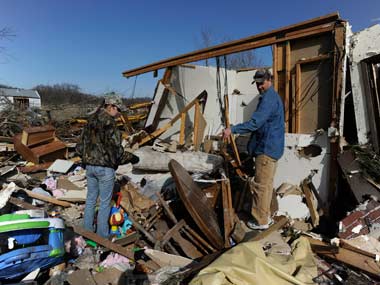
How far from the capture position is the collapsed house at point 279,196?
3059mm

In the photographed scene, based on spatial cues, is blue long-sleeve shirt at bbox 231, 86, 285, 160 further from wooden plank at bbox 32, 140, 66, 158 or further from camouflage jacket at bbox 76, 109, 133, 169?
wooden plank at bbox 32, 140, 66, 158

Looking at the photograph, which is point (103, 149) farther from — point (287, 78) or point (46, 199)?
point (287, 78)

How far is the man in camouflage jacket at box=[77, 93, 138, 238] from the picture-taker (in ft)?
12.1

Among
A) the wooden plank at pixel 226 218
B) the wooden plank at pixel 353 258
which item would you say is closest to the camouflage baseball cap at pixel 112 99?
the wooden plank at pixel 226 218

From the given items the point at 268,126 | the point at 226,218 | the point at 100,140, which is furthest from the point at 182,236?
the point at 268,126

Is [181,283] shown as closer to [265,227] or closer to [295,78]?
[265,227]

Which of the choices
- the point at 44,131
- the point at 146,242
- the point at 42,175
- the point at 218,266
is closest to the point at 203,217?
the point at 146,242

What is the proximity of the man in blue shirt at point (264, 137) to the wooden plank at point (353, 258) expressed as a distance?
78 centimetres

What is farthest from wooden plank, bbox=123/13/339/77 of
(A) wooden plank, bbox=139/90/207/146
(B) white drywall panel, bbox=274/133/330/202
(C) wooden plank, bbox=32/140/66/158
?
(C) wooden plank, bbox=32/140/66/158

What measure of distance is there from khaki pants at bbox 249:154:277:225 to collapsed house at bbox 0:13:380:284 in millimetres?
232

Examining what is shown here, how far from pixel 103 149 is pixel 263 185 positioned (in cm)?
211

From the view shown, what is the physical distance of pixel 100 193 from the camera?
153 inches

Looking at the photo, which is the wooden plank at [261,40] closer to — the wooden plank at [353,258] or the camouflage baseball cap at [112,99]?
the camouflage baseball cap at [112,99]

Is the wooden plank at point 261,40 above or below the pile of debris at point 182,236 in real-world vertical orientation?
above
